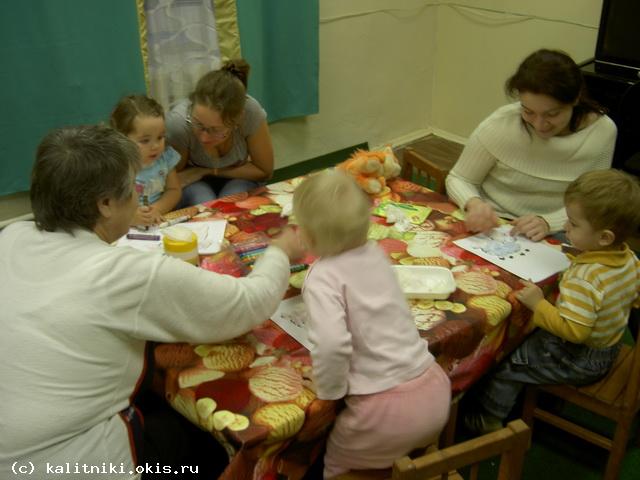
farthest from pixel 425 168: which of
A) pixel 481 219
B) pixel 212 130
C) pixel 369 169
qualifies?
pixel 212 130

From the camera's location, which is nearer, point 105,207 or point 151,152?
point 105,207

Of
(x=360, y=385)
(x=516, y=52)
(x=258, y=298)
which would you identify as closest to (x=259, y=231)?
(x=258, y=298)

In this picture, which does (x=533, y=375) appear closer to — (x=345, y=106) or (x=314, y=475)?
(x=314, y=475)

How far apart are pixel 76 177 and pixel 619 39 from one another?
2915 millimetres

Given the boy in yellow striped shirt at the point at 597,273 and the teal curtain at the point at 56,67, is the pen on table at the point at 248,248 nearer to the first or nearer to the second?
the boy in yellow striped shirt at the point at 597,273

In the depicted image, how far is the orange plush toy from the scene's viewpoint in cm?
206

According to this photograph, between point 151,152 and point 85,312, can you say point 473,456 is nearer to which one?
point 85,312

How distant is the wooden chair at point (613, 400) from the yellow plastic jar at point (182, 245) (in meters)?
1.10

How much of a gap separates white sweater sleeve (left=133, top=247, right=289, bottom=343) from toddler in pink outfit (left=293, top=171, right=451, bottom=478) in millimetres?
114

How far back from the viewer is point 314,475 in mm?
1703

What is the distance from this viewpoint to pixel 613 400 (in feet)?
5.61

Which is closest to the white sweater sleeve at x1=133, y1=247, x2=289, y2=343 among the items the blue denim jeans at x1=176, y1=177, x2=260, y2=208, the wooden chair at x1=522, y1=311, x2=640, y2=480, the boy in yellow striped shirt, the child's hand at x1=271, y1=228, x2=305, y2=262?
the child's hand at x1=271, y1=228, x2=305, y2=262

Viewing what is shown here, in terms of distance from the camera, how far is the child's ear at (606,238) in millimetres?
1534

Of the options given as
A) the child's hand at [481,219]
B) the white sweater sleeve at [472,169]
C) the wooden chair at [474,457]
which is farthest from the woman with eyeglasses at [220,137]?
the wooden chair at [474,457]
